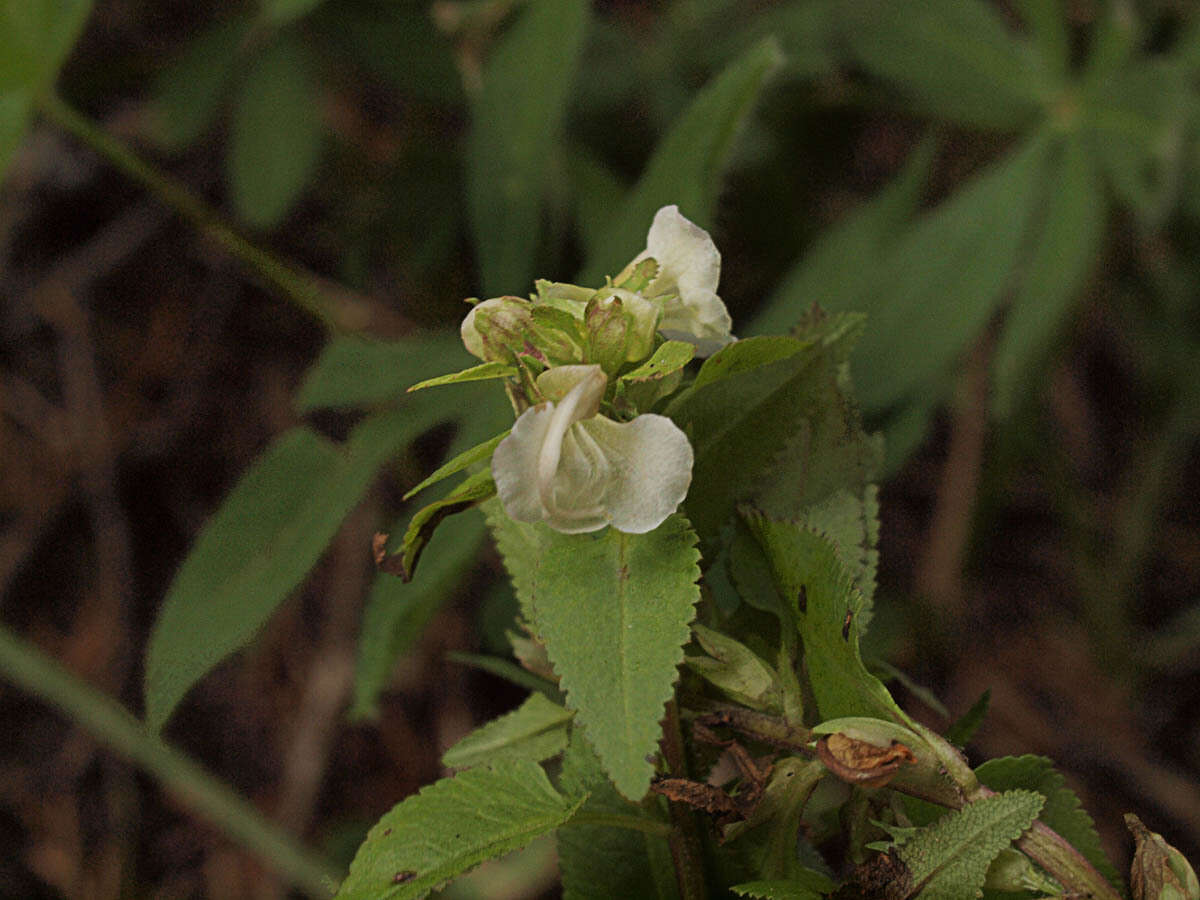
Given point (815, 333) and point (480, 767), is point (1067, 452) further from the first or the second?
point (480, 767)

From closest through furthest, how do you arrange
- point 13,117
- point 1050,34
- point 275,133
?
point 13,117 → point 1050,34 → point 275,133

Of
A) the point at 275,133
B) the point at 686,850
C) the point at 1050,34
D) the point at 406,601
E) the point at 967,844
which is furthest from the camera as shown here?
the point at 275,133

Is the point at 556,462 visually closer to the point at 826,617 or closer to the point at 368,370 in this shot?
the point at 826,617

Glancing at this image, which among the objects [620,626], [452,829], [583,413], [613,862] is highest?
[583,413]

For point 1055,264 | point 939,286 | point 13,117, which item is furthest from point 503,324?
point 1055,264

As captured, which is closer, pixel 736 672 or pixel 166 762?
pixel 736 672

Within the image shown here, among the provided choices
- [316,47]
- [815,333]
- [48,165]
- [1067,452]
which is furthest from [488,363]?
[48,165]

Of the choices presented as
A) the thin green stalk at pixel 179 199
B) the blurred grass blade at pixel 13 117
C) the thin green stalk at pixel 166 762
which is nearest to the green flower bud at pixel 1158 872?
the thin green stalk at pixel 179 199
